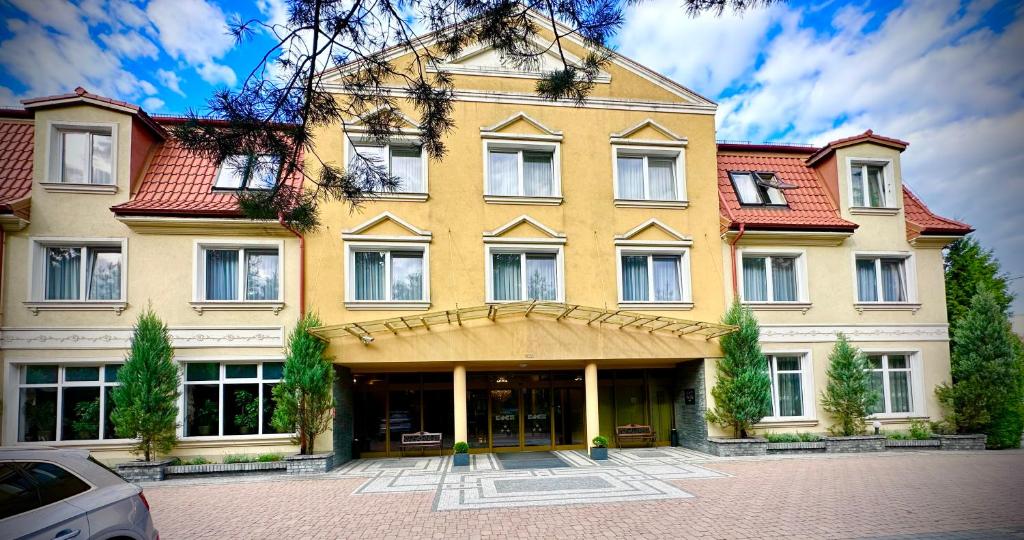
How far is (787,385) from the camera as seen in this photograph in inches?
632

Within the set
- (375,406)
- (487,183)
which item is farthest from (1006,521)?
(375,406)

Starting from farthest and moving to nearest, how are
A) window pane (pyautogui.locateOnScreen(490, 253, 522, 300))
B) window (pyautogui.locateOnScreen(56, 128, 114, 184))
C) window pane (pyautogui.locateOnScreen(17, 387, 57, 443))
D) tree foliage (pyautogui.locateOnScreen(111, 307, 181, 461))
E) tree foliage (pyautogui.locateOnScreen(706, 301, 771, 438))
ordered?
window pane (pyautogui.locateOnScreen(490, 253, 522, 300))
tree foliage (pyautogui.locateOnScreen(706, 301, 771, 438))
window (pyautogui.locateOnScreen(56, 128, 114, 184))
window pane (pyautogui.locateOnScreen(17, 387, 57, 443))
tree foliage (pyautogui.locateOnScreen(111, 307, 181, 461))

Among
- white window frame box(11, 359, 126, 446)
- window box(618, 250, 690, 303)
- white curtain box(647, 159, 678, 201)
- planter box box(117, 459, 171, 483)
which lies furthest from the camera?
white curtain box(647, 159, 678, 201)

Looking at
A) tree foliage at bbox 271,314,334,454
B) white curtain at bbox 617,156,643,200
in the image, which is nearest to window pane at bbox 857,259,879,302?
white curtain at bbox 617,156,643,200

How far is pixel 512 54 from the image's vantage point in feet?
21.5

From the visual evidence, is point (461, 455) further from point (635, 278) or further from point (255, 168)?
point (255, 168)

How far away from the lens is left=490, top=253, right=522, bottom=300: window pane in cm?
1533

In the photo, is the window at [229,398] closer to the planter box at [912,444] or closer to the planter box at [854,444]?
the planter box at [854,444]

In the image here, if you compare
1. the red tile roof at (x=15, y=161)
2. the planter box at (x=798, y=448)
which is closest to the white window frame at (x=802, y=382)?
the planter box at (x=798, y=448)

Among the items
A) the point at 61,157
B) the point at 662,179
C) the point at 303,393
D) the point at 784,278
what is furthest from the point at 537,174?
the point at 61,157

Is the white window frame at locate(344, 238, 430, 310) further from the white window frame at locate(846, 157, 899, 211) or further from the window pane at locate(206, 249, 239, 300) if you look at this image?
the white window frame at locate(846, 157, 899, 211)

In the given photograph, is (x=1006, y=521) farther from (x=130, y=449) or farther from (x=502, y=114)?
(x=130, y=449)

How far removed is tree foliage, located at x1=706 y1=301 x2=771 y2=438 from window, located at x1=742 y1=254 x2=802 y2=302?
1083 millimetres

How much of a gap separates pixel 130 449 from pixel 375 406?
5.68 metres
